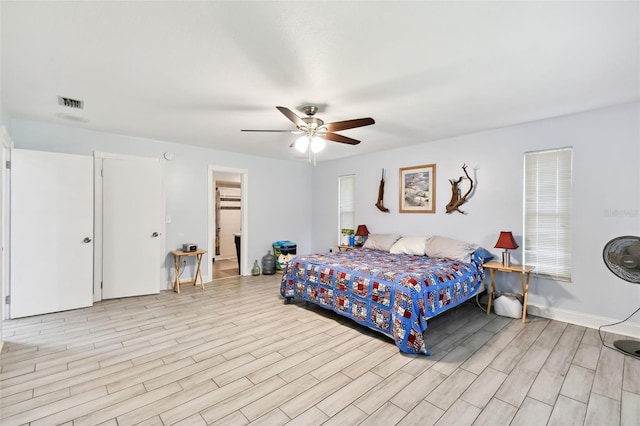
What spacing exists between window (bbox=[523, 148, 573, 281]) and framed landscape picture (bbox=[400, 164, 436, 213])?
1287 mm

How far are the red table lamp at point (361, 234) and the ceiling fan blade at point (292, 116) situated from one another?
286 cm

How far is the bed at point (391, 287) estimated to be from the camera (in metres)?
2.72

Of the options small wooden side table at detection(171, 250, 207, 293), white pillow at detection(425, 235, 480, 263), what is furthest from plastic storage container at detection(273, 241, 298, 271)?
white pillow at detection(425, 235, 480, 263)

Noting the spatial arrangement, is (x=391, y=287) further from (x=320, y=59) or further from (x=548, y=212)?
(x=548, y=212)

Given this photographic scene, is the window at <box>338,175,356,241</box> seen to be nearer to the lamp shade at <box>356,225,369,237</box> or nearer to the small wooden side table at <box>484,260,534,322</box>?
the lamp shade at <box>356,225,369,237</box>

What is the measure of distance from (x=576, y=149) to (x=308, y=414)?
399cm

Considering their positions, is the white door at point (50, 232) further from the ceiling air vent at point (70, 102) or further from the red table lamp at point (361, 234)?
the red table lamp at point (361, 234)

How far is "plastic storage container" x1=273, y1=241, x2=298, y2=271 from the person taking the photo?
611 cm

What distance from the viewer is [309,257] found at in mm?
4207

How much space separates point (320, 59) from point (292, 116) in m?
0.66

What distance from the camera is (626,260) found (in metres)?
2.58

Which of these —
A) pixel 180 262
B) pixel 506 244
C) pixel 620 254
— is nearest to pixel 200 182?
pixel 180 262

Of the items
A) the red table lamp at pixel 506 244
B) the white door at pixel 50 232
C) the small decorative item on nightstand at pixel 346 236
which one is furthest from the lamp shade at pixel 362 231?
the white door at pixel 50 232

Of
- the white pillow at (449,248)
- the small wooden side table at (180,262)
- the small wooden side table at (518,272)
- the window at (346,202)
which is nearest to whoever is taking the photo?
the small wooden side table at (518,272)
